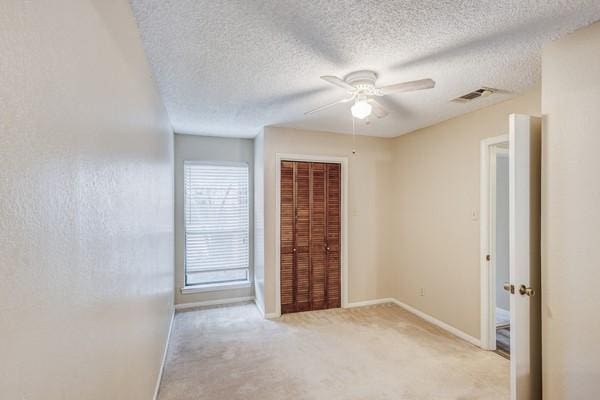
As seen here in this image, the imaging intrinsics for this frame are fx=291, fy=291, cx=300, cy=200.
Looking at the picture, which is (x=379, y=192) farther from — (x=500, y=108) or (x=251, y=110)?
(x=251, y=110)

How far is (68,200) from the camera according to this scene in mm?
808

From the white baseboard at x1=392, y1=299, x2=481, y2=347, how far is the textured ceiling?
2.49 meters

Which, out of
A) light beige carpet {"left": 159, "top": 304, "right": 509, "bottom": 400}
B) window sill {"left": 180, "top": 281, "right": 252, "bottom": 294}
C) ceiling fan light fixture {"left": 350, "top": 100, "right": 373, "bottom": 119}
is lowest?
light beige carpet {"left": 159, "top": 304, "right": 509, "bottom": 400}

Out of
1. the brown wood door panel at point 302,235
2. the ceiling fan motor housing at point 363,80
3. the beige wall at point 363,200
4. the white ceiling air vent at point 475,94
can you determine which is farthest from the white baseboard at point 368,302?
the ceiling fan motor housing at point 363,80

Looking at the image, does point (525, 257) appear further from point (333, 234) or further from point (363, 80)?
point (333, 234)

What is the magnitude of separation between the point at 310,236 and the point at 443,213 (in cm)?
173

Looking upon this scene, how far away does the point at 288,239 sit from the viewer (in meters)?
3.97

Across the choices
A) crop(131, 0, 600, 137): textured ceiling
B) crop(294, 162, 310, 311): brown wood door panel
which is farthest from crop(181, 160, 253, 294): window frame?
crop(131, 0, 600, 137): textured ceiling

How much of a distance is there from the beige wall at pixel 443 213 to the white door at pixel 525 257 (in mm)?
1019

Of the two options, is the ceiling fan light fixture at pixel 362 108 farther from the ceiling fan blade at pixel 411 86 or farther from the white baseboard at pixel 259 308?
the white baseboard at pixel 259 308

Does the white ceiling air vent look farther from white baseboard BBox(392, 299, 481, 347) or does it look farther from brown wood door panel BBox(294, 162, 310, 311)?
white baseboard BBox(392, 299, 481, 347)

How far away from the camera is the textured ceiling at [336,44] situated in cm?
152

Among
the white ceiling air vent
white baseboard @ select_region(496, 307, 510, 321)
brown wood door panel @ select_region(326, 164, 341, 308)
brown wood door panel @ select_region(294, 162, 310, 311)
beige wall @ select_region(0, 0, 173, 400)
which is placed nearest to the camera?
beige wall @ select_region(0, 0, 173, 400)

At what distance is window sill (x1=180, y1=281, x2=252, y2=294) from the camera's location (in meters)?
4.23
